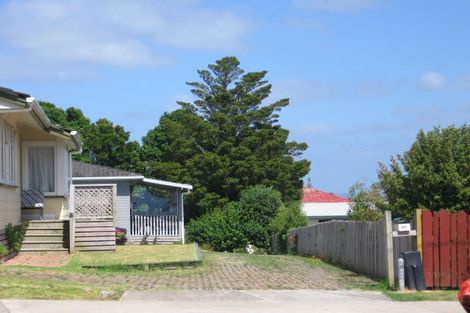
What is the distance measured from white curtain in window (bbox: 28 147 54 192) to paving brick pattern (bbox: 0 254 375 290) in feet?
20.8

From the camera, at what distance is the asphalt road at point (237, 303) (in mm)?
10234

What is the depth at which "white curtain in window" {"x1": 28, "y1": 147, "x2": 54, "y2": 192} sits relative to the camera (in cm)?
2072

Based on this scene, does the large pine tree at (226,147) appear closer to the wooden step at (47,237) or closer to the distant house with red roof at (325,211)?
the distant house with red roof at (325,211)

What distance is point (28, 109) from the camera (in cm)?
1617

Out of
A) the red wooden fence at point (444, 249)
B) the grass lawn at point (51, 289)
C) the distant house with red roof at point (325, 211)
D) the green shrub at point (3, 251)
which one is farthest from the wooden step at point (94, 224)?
the distant house with red roof at point (325, 211)

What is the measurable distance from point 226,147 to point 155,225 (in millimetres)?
15419

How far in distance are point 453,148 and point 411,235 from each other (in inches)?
435

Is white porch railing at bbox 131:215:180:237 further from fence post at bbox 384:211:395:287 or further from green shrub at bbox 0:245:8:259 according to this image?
fence post at bbox 384:211:395:287

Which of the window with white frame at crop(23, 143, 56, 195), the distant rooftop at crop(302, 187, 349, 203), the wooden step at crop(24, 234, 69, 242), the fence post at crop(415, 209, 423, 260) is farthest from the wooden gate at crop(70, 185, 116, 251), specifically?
the distant rooftop at crop(302, 187, 349, 203)

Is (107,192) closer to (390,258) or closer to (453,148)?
(390,258)

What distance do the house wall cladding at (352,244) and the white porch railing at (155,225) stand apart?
7394 mm

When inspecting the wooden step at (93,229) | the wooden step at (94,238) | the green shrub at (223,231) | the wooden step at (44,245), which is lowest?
the green shrub at (223,231)

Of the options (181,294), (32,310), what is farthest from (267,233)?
(32,310)

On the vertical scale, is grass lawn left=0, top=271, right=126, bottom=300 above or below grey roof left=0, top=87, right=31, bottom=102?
below
